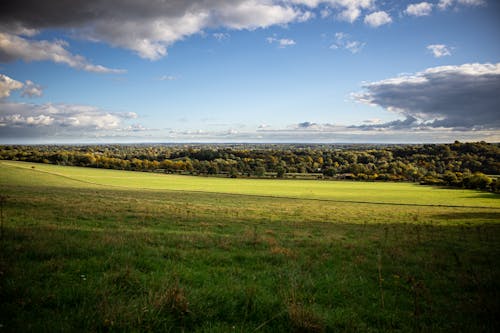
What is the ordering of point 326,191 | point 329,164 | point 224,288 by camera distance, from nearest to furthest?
point 224,288
point 326,191
point 329,164

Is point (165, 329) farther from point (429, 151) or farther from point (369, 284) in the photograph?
point (429, 151)

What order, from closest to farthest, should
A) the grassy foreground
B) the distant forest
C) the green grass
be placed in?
the grassy foreground
the green grass
the distant forest

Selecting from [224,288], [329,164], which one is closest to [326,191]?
[224,288]

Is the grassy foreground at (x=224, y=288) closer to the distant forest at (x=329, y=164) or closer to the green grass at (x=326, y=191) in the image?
the green grass at (x=326, y=191)

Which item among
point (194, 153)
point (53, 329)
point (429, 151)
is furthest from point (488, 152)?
point (53, 329)

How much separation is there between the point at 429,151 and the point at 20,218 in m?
153

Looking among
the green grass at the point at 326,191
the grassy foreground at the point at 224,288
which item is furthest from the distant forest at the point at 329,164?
the grassy foreground at the point at 224,288

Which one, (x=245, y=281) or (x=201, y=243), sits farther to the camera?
(x=201, y=243)

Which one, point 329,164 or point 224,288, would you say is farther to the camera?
point 329,164

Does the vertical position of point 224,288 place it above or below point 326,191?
above

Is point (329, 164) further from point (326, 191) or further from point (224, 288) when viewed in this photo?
point (224, 288)

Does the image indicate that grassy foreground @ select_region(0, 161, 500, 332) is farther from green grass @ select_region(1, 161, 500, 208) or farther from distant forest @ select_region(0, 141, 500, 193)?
distant forest @ select_region(0, 141, 500, 193)

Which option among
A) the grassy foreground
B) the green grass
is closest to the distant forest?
the green grass

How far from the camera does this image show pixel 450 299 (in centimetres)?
602
